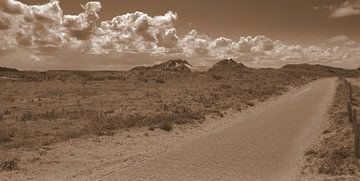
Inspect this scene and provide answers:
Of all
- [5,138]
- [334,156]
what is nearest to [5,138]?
[5,138]

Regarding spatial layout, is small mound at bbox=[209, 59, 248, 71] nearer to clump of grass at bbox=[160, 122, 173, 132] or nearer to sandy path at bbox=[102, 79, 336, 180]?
sandy path at bbox=[102, 79, 336, 180]

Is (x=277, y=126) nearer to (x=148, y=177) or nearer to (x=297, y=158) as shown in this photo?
Result: (x=297, y=158)

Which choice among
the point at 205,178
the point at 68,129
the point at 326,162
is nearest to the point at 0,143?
the point at 68,129

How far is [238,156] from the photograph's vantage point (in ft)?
46.9

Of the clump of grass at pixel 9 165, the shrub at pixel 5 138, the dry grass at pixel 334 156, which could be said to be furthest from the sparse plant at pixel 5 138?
the dry grass at pixel 334 156

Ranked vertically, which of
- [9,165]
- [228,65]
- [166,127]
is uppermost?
[228,65]

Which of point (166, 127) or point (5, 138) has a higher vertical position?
point (166, 127)

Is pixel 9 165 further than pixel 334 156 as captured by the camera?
No

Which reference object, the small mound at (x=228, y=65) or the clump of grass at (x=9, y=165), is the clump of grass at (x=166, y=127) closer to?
the clump of grass at (x=9, y=165)

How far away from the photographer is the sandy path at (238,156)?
11883 millimetres

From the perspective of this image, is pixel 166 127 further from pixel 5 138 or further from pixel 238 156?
pixel 5 138

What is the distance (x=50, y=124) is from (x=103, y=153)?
7.56m

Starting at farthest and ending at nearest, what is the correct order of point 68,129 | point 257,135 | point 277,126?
point 277,126, point 68,129, point 257,135

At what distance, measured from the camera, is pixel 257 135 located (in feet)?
60.7
